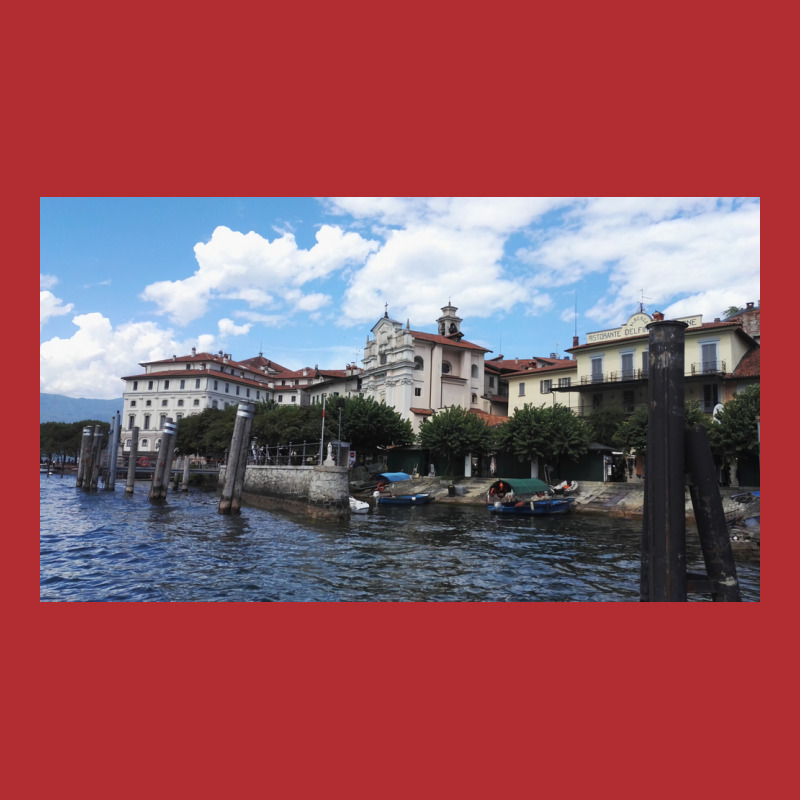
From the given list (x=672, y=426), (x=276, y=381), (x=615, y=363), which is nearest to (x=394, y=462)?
(x=615, y=363)

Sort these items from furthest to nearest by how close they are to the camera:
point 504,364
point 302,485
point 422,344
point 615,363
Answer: point 504,364 → point 422,344 → point 615,363 → point 302,485

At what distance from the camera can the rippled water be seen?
13.4 metres

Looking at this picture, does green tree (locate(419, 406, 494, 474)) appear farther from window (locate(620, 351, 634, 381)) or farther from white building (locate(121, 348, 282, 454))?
white building (locate(121, 348, 282, 454))

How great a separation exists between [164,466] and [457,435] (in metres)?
23.9

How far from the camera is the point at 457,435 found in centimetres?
4897

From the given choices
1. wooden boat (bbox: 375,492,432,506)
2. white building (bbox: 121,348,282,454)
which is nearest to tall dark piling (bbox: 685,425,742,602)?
wooden boat (bbox: 375,492,432,506)

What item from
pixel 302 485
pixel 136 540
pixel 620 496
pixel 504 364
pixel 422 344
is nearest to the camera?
pixel 136 540

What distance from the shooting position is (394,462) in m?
59.7

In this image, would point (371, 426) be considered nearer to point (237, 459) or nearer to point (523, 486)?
point (523, 486)

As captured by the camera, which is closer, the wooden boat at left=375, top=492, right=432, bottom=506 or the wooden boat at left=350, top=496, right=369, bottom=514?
the wooden boat at left=350, top=496, right=369, bottom=514

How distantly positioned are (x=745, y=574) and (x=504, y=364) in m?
65.7

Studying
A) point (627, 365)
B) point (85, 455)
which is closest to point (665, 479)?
point (627, 365)

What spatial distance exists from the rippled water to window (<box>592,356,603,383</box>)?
2381cm

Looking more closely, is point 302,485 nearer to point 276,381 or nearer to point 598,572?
point 598,572
